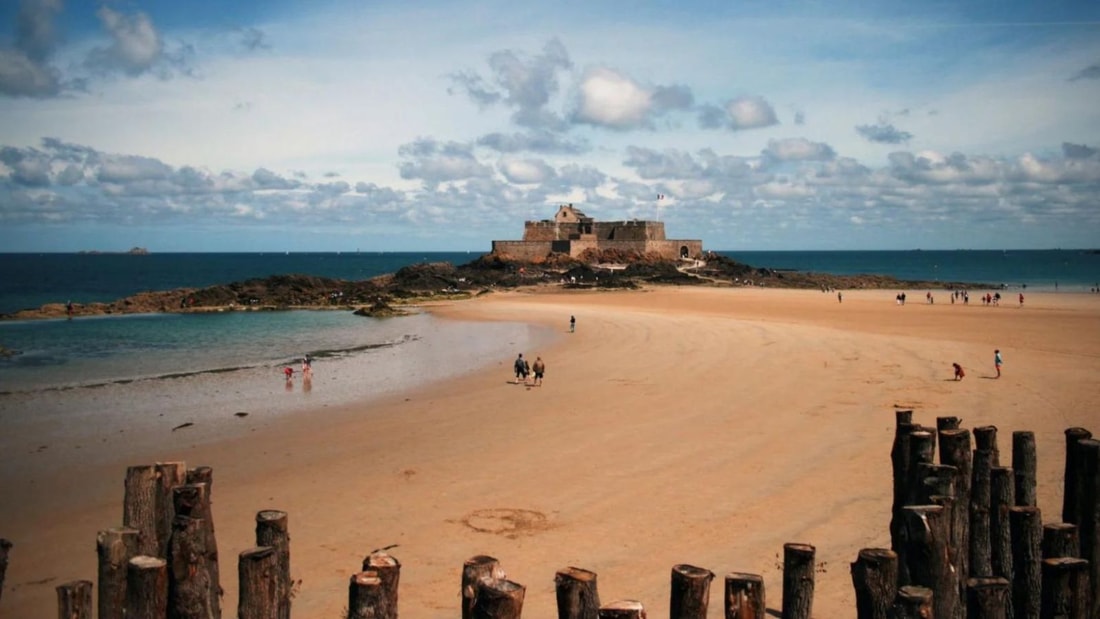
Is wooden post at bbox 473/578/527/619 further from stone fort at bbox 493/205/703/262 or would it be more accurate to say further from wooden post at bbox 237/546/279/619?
stone fort at bbox 493/205/703/262

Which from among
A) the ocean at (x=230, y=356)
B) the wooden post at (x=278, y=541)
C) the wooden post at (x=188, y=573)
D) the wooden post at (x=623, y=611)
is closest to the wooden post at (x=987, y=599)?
the wooden post at (x=623, y=611)

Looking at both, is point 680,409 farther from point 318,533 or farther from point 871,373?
point 318,533

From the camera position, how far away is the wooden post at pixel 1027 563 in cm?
626

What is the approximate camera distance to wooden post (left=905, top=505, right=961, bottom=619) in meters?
5.38

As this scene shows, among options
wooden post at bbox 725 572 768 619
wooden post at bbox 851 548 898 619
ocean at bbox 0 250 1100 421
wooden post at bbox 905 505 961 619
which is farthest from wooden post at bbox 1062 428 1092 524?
ocean at bbox 0 250 1100 421

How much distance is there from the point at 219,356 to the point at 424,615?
86.2ft

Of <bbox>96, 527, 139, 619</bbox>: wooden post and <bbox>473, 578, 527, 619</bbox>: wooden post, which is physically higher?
<bbox>473, 578, 527, 619</bbox>: wooden post

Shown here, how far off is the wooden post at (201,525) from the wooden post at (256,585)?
69 cm

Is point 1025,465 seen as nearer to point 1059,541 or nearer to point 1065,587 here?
point 1059,541

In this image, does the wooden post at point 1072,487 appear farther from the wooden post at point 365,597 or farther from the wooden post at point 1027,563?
the wooden post at point 365,597

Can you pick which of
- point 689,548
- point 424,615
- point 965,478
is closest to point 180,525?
point 424,615

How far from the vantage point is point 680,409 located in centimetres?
1791

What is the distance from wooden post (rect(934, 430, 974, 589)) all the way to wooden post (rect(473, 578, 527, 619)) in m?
3.45

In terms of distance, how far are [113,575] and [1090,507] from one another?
8188 millimetres
